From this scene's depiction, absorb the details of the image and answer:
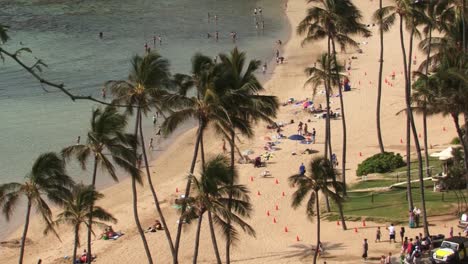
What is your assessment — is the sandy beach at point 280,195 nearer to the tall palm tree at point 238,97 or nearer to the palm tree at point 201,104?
the tall palm tree at point 238,97

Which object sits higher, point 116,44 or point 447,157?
point 116,44

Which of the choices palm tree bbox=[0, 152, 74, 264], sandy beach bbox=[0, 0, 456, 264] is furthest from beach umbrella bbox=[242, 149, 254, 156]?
palm tree bbox=[0, 152, 74, 264]

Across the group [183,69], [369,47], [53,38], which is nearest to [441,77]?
[183,69]

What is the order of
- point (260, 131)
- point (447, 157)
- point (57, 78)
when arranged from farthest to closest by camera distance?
point (57, 78)
point (260, 131)
point (447, 157)

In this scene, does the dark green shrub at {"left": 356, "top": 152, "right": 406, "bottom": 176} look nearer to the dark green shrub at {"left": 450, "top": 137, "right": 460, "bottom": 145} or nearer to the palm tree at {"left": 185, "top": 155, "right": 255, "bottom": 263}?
the dark green shrub at {"left": 450, "top": 137, "right": 460, "bottom": 145}

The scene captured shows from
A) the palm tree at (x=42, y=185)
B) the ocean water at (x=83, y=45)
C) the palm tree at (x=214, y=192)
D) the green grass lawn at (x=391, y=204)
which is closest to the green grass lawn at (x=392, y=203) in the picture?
the green grass lawn at (x=391, y=204)

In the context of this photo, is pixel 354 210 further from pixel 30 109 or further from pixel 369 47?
pixel 369 47
